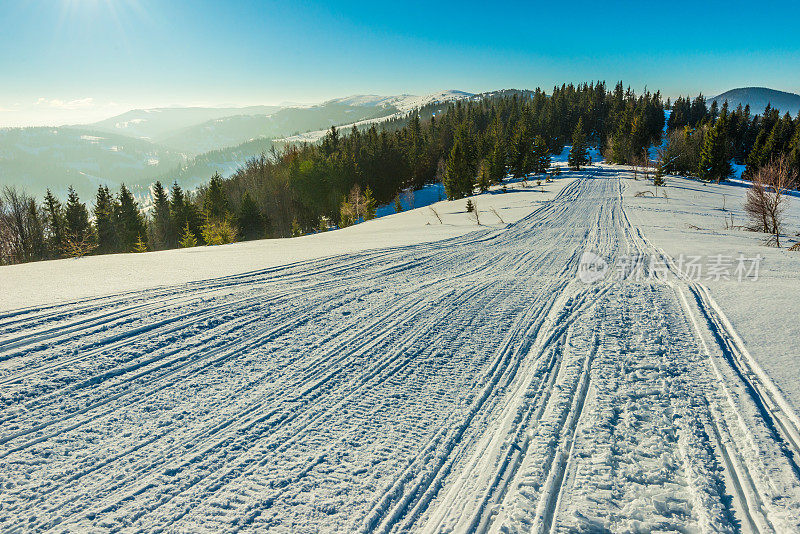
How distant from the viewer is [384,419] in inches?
148

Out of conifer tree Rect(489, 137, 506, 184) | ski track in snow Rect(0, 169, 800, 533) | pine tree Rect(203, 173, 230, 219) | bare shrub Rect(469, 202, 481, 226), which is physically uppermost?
conifer tree Rect(489, 137, 506, 184)

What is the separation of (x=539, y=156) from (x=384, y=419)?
63.6 m

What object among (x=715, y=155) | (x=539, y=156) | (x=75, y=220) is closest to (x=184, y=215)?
(x=75, y=220)

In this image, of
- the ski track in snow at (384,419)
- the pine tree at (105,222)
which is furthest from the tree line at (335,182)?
the ski track in snow at (384,419)

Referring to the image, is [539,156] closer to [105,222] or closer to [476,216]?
[476,216]

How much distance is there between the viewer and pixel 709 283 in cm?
804

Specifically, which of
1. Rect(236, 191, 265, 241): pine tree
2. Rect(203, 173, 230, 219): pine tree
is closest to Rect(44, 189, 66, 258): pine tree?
Rect(203, 173, 230, 219): pine tree

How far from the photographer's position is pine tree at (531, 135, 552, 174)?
190ft

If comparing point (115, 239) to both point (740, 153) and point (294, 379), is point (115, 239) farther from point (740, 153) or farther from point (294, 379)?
point (740, 153)

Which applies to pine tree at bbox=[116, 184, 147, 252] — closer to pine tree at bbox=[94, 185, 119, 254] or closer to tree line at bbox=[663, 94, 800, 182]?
pine tree at bbox=[94, 185, 119, 254]

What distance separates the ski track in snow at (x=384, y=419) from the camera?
2.72 m

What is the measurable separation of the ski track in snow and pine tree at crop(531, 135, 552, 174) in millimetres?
57061

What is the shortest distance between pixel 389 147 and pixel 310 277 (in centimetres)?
5894

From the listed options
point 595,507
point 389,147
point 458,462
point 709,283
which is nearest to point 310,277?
point 458,462
